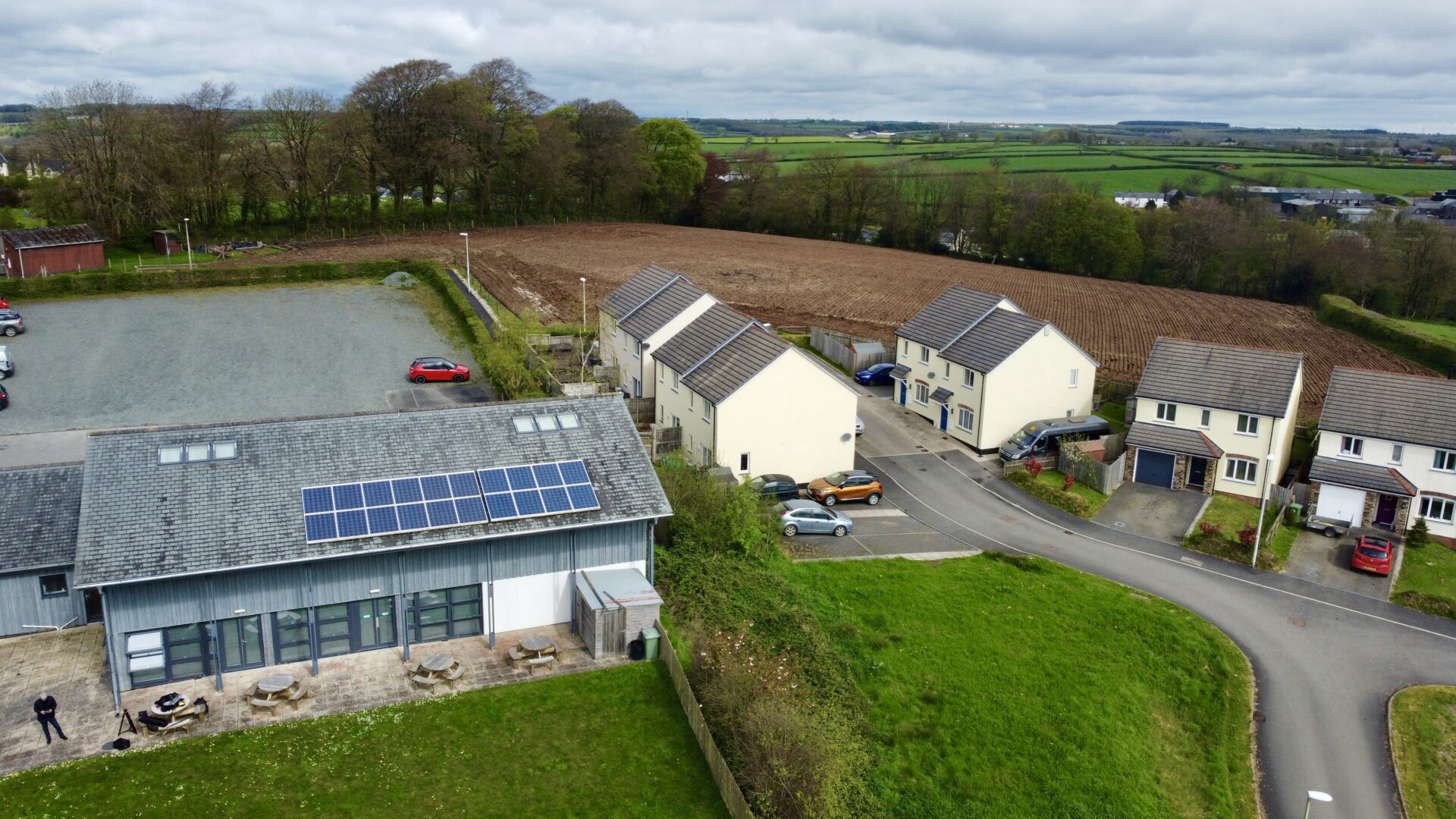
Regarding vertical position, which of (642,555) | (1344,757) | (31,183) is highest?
(31,183)

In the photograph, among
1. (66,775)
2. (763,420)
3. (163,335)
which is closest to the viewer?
(66,775)

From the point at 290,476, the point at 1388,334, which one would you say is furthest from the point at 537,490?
the point at 1388,334

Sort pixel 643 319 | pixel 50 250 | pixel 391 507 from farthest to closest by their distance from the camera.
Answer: pixel 50 250 < pixel 643 319 < pixel 391 507

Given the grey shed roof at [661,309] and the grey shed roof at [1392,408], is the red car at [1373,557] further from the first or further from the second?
the grey shed roof at [661,309]

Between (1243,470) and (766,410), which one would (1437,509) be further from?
(766,410)

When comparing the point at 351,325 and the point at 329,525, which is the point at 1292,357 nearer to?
the point at 329,525

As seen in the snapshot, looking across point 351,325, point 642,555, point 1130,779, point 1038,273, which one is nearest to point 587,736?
point 642,555

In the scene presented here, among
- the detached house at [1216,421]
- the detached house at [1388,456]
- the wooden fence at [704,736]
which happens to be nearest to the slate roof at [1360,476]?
the detached house at [1388,456]
